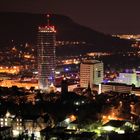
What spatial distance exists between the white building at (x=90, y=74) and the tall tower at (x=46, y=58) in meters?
2.05

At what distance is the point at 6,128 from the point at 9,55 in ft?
106

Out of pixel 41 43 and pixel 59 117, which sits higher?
pixel 41 43

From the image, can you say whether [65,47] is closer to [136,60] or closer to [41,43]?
[136,60]

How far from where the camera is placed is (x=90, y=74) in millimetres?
26844

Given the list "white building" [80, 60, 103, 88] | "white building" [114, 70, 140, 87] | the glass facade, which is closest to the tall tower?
the glass facade

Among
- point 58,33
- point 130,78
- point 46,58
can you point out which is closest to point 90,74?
point 130,78

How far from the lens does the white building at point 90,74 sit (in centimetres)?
2681

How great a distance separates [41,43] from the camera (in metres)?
29.1

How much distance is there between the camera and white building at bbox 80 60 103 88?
26808 millimetres

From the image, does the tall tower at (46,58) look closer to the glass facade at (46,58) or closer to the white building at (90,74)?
the glass facade at (46,58)

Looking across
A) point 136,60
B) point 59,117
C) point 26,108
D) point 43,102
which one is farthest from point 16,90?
point 136,60

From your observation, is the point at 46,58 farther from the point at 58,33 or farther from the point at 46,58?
the point at 58,33

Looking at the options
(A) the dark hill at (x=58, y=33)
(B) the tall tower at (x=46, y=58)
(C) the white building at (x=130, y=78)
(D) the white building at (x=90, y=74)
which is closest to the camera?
(D) the white building at (x=90, y=74)

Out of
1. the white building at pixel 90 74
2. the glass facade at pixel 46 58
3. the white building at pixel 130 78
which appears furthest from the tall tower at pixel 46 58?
the white building at pixel 130 78
